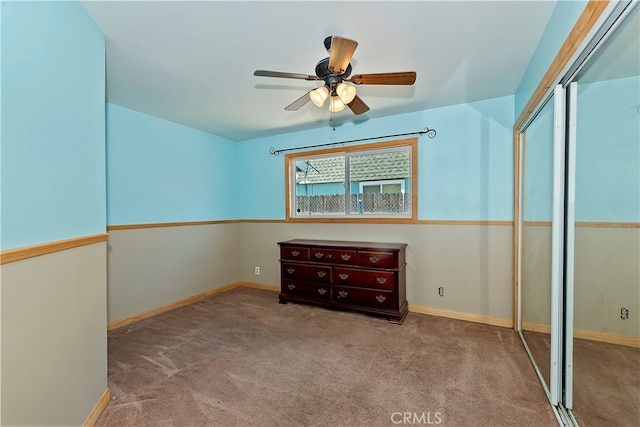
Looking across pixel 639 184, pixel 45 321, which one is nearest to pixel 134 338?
pixel 45 321

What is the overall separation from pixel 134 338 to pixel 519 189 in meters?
4.01

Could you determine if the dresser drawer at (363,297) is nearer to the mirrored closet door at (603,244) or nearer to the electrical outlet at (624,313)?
the mirrored closet door at (603,244)

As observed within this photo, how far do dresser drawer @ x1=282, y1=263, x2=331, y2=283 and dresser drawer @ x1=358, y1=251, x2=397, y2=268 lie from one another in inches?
17.9

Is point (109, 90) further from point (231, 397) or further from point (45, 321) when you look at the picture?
point (231, 397)

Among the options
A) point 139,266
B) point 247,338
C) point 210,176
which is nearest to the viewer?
point 247,338

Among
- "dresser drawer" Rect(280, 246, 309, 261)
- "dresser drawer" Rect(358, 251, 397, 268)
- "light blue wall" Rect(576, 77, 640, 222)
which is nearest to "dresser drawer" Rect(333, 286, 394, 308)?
"dresser drawer" Rect(358, 251, 397, 268)

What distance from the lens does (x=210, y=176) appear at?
4109 millimetres

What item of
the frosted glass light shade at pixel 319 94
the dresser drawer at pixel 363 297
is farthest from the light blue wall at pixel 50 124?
the dresser drawer at pixel 363 297

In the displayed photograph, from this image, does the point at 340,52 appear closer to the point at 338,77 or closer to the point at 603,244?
the point at 338,77

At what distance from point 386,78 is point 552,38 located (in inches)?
38.5

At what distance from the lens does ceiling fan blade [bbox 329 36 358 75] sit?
4.77 feet

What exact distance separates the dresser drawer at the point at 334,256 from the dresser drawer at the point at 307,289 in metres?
0.33

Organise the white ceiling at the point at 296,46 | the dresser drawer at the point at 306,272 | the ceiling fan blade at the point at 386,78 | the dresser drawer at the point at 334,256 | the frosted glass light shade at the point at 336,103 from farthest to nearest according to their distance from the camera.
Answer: the dresser drawer at the point at 306,272 < the dresser drawer at the point at 334,256 < the frosted glass light shade at the point at 336,103 < the ceiling fan blade at the point at 386,78 < the white ceiling at the point at 296,46

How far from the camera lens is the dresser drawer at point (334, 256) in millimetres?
3220
